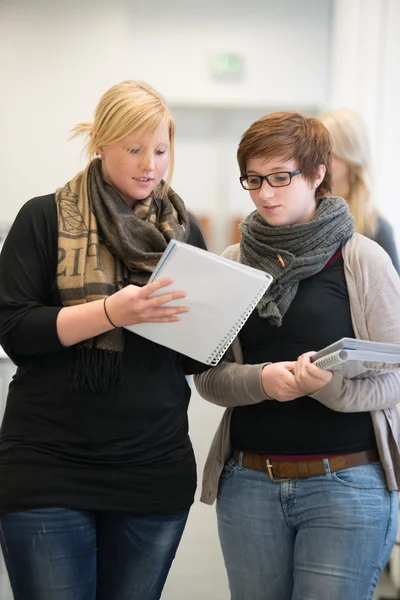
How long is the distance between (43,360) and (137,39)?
416 centimetres

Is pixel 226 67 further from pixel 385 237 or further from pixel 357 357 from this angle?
pixel 357 357

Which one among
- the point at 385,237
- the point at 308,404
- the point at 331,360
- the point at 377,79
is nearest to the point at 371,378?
the point at 308,404

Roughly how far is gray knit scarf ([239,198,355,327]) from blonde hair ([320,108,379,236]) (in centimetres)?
77

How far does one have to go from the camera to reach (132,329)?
4.59 ft

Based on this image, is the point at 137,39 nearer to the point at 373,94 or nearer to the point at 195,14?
the point at 195,14

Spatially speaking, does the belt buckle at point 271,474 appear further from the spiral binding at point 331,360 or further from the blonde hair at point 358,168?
the blonde hair at point 358,168

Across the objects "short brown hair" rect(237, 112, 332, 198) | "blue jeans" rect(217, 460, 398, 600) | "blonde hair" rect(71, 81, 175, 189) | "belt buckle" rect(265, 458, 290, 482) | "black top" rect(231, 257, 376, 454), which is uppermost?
"blonde hair" rect(71, 81, 175, 189)

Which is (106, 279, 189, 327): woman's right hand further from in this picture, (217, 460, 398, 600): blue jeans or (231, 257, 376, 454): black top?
(217, 460, 398, 600): blue jeans

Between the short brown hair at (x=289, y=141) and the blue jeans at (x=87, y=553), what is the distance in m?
0.75

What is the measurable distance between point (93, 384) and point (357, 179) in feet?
4.39

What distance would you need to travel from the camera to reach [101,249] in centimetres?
145

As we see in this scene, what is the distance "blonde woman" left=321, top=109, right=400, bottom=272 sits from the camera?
2.35m

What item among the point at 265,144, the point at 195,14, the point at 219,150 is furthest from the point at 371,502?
the point at 195,14

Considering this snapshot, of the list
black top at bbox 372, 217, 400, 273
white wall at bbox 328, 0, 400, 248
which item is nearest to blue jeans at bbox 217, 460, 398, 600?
black top at bbox 372, 217, 400, 273
